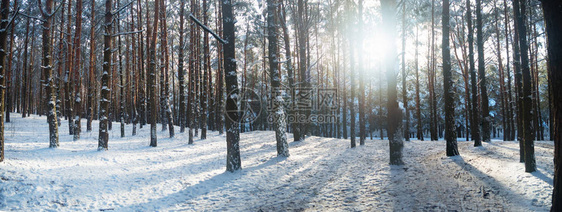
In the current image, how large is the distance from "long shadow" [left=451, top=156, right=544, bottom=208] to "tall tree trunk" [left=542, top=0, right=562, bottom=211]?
1.81 metres

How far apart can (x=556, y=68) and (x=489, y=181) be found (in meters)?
4.06

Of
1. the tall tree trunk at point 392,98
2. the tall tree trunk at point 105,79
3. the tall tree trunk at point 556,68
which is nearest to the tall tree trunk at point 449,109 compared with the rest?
the tall tree trunk at point 392,98

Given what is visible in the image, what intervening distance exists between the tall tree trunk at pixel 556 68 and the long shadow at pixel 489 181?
1814 millimetres

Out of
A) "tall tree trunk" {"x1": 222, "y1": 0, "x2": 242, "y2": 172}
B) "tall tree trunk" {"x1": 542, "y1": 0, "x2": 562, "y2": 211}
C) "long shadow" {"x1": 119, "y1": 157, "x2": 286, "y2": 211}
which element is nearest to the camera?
"tall tree trunk" {"x1": 542, "y1": 0, "x2": 562, "y2": 211}

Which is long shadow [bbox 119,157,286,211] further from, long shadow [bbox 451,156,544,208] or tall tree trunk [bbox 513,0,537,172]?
tall tree trunk [bbox 513,0,537,172]

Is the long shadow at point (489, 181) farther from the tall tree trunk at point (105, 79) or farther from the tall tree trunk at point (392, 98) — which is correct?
the tall tree trunk at point (105, 79)

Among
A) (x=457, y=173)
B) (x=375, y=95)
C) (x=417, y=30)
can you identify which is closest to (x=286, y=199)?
(x=457, y=173)

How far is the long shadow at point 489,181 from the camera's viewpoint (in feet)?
16.2

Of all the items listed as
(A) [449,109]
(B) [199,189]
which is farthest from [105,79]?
(A) [449,109]

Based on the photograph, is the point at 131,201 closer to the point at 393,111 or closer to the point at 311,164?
the point at 311,164

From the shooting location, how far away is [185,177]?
7500 millimetres

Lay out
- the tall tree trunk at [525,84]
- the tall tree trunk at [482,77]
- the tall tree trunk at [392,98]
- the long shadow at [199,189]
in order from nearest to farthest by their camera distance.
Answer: the long shadow at [199,189], the tall tree trunk at [525,84], the tall tree trunk at [392,98], the tall tree trunk at [482,77]

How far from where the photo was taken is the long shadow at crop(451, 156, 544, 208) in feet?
16.2

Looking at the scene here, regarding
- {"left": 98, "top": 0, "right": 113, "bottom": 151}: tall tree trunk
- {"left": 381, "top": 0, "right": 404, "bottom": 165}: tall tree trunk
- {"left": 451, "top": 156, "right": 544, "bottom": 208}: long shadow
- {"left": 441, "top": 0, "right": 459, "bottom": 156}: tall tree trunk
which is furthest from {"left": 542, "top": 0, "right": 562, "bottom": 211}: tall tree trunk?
{"left": 98, "top": 0, "right": 113, "bottom": 151}: tall tree trunk
